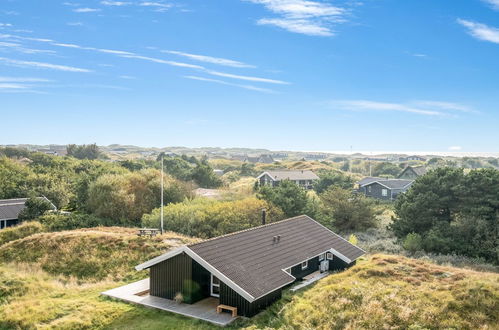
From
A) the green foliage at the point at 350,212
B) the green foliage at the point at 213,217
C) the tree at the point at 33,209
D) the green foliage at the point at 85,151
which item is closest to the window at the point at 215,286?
the green foliage at the point at 213,217

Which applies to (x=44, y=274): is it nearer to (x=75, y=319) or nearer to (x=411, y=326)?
(x=75, y=319)

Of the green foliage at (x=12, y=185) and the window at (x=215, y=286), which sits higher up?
the green foliage at (x=12, y=185)

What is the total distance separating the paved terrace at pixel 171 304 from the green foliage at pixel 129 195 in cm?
2224

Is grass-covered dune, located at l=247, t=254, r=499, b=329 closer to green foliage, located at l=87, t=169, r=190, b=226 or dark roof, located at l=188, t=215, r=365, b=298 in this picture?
dark roof, located at l=188, t=215, r=365, b=298

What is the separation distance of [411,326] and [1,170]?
185 ft

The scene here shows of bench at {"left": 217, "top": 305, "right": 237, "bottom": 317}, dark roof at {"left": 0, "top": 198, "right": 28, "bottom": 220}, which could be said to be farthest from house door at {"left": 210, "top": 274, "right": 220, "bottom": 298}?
dark roof at {"left": 0, "top": 198, "right": 28, "bottom": 220}

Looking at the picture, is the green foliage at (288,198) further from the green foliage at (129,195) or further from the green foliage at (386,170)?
the green foliage at (386,170)

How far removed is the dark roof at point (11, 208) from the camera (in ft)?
137

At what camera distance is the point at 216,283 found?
1803cm

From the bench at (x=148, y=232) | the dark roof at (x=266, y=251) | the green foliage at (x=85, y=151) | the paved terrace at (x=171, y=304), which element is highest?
the green foliage at (x=85, y=151)

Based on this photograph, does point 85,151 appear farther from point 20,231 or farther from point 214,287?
point 214,287

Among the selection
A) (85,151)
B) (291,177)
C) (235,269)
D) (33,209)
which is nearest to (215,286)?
(235,269)

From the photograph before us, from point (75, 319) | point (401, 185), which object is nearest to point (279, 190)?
point (75, 319)

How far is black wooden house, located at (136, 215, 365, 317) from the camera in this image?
16477mm
